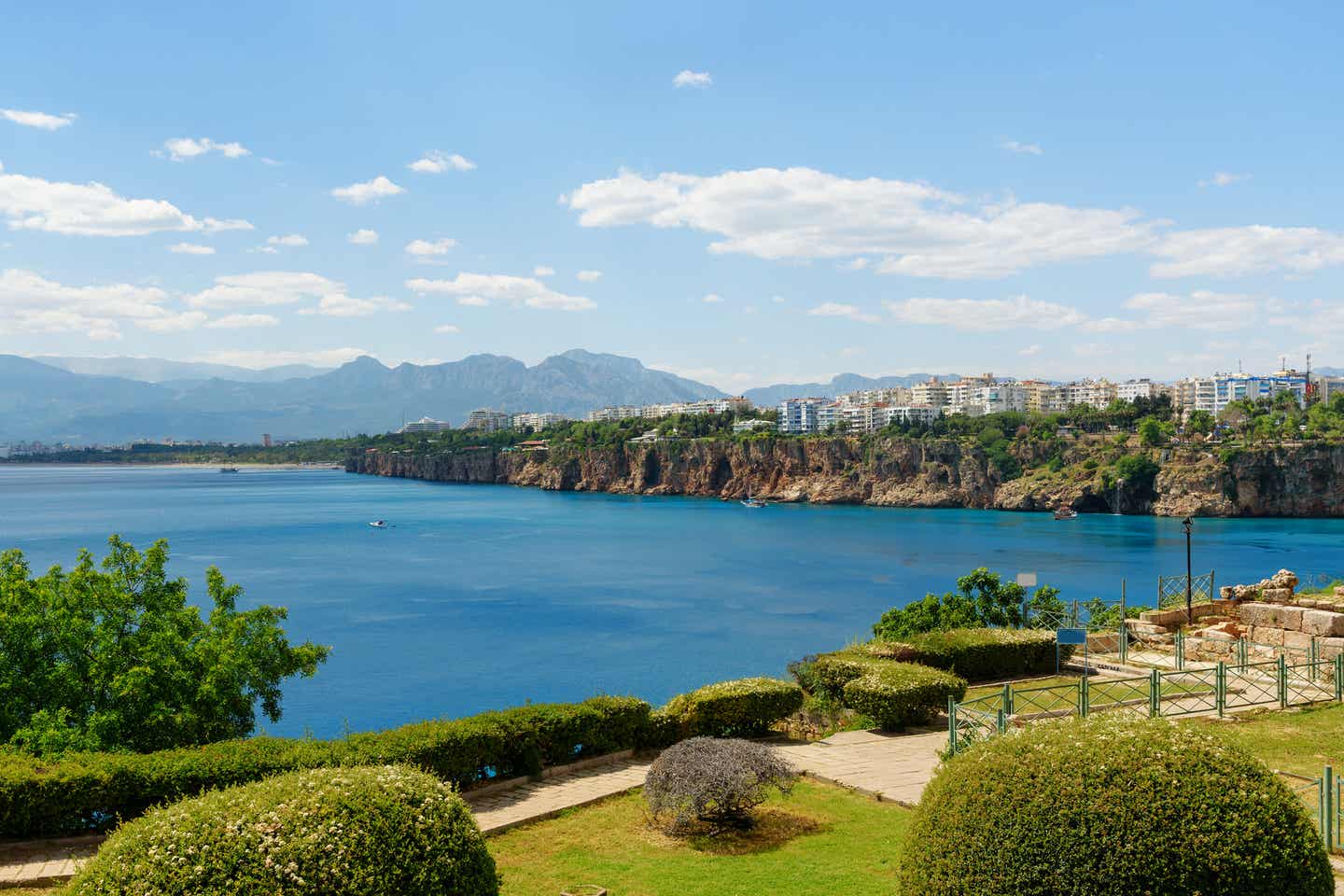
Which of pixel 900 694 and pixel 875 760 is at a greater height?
pixel 900 694

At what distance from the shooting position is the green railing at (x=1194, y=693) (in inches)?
558

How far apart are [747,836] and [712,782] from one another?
2.59 feet

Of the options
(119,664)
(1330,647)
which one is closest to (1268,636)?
(1330,647)

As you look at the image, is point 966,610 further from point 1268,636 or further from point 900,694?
point 900,694

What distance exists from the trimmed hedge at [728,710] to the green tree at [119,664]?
24.2ft

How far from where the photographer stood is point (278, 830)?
5.50 m

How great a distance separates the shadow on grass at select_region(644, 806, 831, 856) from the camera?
981cm

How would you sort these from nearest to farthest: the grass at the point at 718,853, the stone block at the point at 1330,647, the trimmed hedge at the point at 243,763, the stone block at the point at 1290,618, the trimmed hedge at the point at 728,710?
the grass at the point at 718,853 → the trimmed hedge at the point at 243,763 → the trimmed hedge at the point at 728,710 → the stone block at the point at 1330,647 → the stone block at the point at 1290,618

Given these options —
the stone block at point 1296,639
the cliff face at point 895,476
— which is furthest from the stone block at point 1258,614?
the cliff face at point 895,476

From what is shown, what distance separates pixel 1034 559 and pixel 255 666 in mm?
63285

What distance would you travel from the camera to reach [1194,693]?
1534 centimetres

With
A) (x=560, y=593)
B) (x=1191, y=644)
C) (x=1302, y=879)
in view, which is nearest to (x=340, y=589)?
(x=560, y=593)

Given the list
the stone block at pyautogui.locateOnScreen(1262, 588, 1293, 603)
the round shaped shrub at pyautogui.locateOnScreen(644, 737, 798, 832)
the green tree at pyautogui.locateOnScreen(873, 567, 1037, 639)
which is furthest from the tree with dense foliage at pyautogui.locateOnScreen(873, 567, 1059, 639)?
the round shaped shrub at pyautogui.locateOnScreen(644, 737, 798, 832)

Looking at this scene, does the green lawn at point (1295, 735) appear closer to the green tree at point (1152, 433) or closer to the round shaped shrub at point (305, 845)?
the round shaped shrub at point (305, 845)
